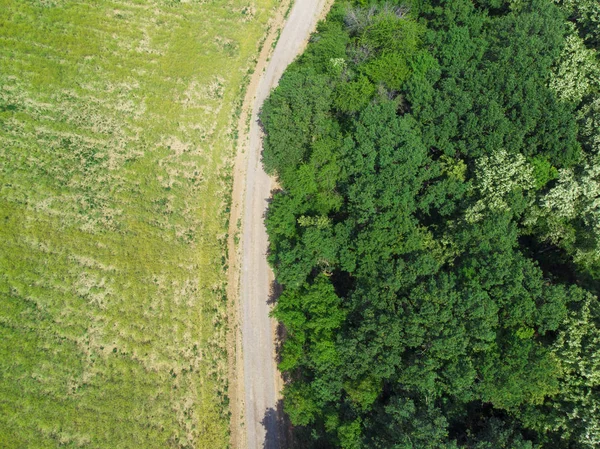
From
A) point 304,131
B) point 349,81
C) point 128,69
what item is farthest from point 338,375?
point 128,69

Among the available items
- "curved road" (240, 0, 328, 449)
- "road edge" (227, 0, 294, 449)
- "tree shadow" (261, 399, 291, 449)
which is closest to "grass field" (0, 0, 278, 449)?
A: "road edge" (227, 0, 294, 449)

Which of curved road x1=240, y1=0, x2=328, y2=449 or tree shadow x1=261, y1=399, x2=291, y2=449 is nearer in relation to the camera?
tree shadow x1=261, y1=399, x2=291, y2=449

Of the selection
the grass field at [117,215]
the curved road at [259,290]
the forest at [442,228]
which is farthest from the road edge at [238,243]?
the forest at [442,228]

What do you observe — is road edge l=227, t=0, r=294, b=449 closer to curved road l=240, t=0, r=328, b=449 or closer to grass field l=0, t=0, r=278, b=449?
curved road l=240, t=0, r=328, b=449

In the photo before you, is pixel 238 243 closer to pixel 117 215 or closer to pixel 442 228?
pixel 117 215

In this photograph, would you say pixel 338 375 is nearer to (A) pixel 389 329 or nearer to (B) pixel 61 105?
(A) pixel 389 329

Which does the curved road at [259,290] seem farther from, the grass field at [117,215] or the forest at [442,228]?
the grass field at [117,215]

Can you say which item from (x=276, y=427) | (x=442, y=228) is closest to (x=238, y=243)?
(x=276, y=427)
